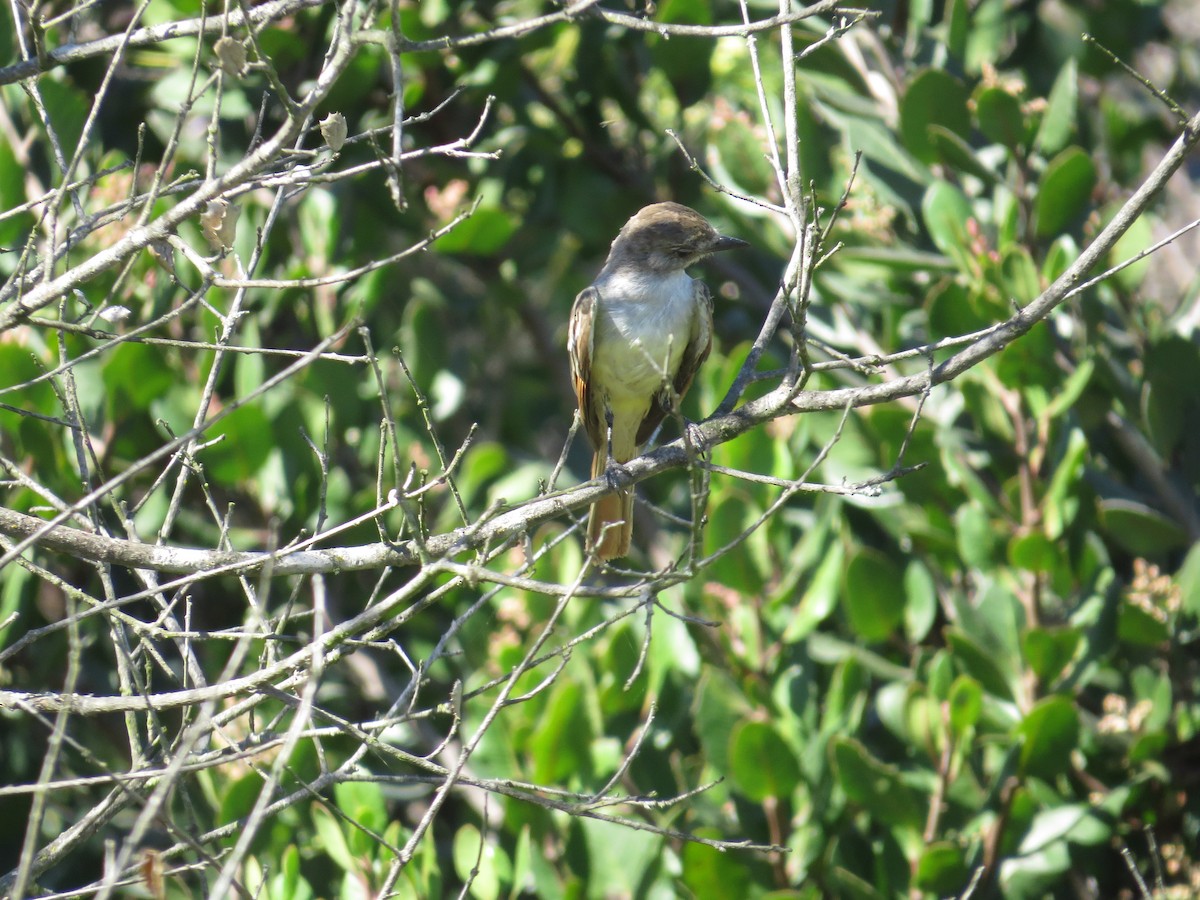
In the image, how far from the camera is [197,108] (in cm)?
581

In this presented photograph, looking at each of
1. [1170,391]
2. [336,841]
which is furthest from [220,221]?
[1170,391]

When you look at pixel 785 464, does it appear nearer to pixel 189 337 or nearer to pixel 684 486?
pixel 684 486

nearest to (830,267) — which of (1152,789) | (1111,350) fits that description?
(1111,350)

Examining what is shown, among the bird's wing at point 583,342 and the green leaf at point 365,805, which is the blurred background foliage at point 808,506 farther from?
the bird's wing at point 583,342

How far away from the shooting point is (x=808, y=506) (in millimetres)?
5668

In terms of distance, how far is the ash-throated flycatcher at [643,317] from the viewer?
5.14 metres

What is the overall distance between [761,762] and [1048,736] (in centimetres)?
104

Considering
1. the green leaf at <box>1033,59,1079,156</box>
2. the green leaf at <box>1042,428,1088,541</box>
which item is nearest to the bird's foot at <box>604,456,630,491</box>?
the green leaf at <box>1042,428,1088,541</box>

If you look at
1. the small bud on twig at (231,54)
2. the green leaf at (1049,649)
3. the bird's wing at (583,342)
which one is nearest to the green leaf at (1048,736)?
the green leaf at (1049,649)

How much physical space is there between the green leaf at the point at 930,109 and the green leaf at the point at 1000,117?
0.09 metres

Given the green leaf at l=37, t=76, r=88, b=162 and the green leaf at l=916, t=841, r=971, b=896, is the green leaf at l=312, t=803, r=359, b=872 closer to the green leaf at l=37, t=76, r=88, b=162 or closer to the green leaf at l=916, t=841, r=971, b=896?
the green leaf at l=916, t=841, r=971, b=896

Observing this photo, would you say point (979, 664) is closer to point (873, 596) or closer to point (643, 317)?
point (873, 596)

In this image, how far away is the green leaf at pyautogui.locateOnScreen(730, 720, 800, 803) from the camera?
466 centimetres

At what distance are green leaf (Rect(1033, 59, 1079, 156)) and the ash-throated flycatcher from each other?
145cm
